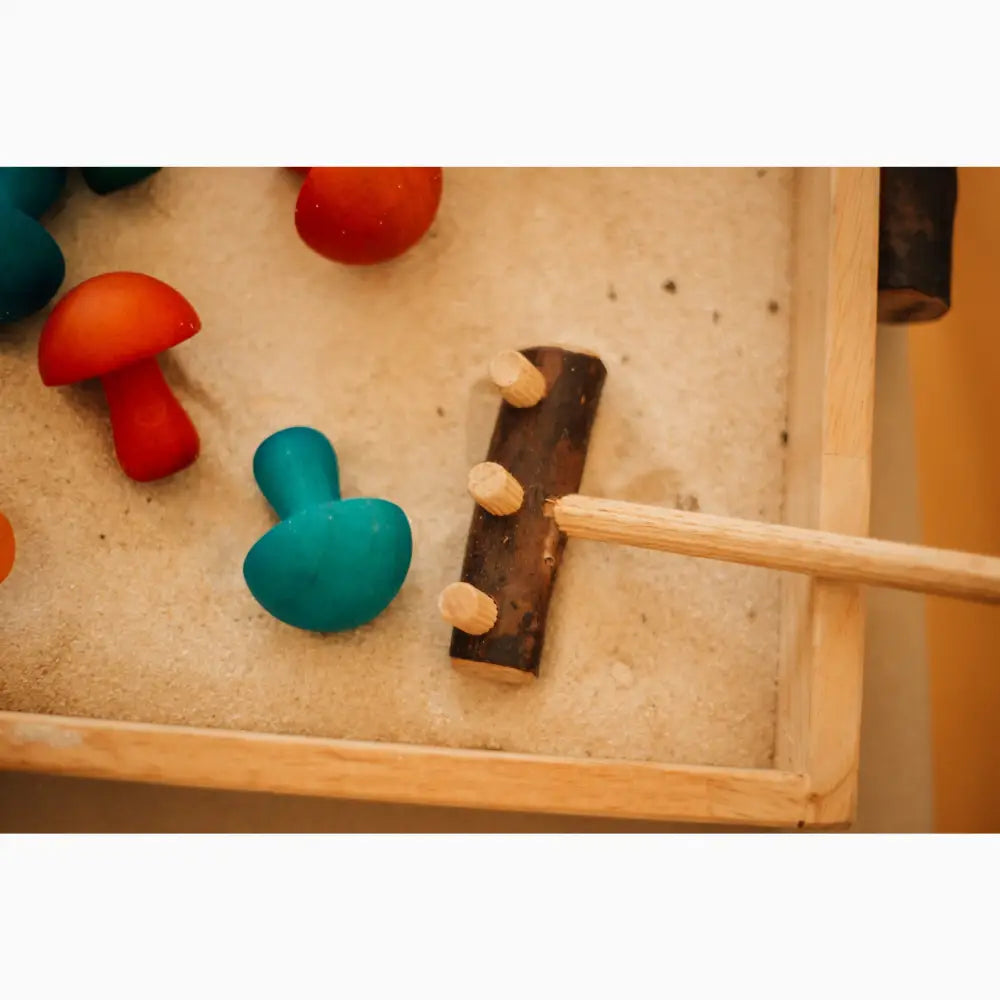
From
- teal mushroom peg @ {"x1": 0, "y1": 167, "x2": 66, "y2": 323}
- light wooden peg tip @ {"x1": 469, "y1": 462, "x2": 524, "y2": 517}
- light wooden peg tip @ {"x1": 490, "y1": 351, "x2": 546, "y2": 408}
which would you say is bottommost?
light wooden peg tip @ {"x1": 469, "y1": 462, "x2": 524, "y2": 517}

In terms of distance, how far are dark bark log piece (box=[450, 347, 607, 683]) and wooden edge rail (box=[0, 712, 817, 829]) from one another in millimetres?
84

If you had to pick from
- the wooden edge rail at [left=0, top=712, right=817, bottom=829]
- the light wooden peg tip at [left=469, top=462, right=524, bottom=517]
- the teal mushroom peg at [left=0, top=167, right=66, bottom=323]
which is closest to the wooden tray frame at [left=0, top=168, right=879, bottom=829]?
the wooden edge rail at [left=0, top=712, right=817, bottom=829]

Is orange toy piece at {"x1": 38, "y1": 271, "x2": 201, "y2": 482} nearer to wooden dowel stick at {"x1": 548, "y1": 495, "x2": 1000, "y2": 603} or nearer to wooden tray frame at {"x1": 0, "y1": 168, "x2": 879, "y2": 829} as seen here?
wooden tray frame at {"x1": 0, "y1": 168, "x2": 879, "y2": 829}

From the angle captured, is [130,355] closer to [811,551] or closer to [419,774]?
[419,774]

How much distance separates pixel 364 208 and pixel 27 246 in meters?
0.29

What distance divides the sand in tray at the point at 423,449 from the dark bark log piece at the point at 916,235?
0.33 feet

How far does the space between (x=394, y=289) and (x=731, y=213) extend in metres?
0.35

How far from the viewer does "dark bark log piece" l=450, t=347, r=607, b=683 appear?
783 millimetres

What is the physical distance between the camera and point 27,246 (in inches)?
31.1

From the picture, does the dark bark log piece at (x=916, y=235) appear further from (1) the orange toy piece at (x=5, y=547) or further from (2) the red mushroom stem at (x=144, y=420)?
(1) the orange toy piece at (x=5, y=547)

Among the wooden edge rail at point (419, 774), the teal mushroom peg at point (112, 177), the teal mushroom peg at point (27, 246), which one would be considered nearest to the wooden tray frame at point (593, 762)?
the wooden edge rail at point (419, 774)

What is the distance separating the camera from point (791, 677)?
0.81 metres

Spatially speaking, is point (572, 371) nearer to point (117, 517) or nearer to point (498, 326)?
point (498, 326)

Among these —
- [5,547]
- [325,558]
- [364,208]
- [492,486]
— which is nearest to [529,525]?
[492,486]
